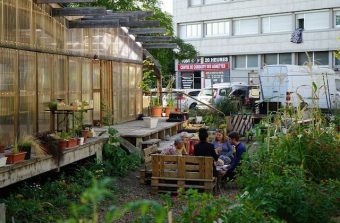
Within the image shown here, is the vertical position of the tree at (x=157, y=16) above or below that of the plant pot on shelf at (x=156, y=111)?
above

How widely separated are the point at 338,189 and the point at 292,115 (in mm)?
3829

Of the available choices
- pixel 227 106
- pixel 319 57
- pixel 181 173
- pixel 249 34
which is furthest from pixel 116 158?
pixel 249 34

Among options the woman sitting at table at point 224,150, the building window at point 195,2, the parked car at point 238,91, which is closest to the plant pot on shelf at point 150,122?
the woman sitting at table at point 224,150

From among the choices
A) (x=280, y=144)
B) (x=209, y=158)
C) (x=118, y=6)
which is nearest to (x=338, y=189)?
(x=280, y=144)

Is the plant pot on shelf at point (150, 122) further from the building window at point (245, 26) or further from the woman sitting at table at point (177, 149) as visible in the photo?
the building window at point (245, 26)

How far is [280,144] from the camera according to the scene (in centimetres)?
873

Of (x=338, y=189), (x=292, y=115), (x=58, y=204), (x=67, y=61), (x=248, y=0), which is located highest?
(x=248, y=0)

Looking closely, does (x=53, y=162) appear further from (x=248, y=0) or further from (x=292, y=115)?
(x=248, y=0)

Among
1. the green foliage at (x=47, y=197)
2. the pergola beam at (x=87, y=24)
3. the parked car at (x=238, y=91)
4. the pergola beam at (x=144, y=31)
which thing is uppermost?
the pergola beam at (x=144, y=31)

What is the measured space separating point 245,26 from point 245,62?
312 centimetres

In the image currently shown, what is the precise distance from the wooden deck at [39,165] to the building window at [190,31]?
122 ft

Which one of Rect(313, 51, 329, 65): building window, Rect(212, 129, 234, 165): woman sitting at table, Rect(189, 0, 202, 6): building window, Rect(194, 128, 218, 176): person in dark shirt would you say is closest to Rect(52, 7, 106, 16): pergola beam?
Rect(212, 129, 234, 165): woman sitting at table

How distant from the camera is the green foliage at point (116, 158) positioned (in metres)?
12.4

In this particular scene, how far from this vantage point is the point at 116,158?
12969 mm
